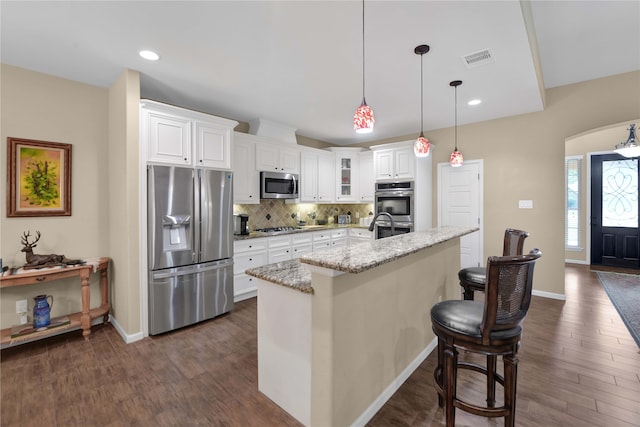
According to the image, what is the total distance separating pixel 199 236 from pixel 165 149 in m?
1.02

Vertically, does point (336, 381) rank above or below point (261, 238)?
below

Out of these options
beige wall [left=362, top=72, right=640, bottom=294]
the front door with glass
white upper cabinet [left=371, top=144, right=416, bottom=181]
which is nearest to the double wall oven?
white upper cabinet [left=371, top=144, right=416, bottom=181]

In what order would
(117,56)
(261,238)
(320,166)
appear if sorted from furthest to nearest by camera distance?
(320,166)
(261,238)
(117,56)

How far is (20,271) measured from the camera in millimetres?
2645

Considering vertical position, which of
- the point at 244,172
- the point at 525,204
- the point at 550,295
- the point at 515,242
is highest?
the point at 244,172

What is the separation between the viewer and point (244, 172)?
432 cm

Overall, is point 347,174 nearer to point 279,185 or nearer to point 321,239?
point 321,239

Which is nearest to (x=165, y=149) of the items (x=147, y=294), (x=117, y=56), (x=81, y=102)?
(x=117, y=56)

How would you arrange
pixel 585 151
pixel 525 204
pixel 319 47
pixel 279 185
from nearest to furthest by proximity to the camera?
1. pixel 319 47
2. pixel 525 204
3. pixel 279 185
4. pixel 585 151

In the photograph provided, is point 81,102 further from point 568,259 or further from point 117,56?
point 568,259

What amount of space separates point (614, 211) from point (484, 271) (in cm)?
568

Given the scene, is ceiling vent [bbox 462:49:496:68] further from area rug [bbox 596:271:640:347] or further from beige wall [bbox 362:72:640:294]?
area rug [bbox 596:271:640:347]

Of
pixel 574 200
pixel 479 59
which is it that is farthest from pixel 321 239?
pixel 574 200

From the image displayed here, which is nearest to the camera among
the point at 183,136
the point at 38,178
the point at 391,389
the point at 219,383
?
the point at 391,389
